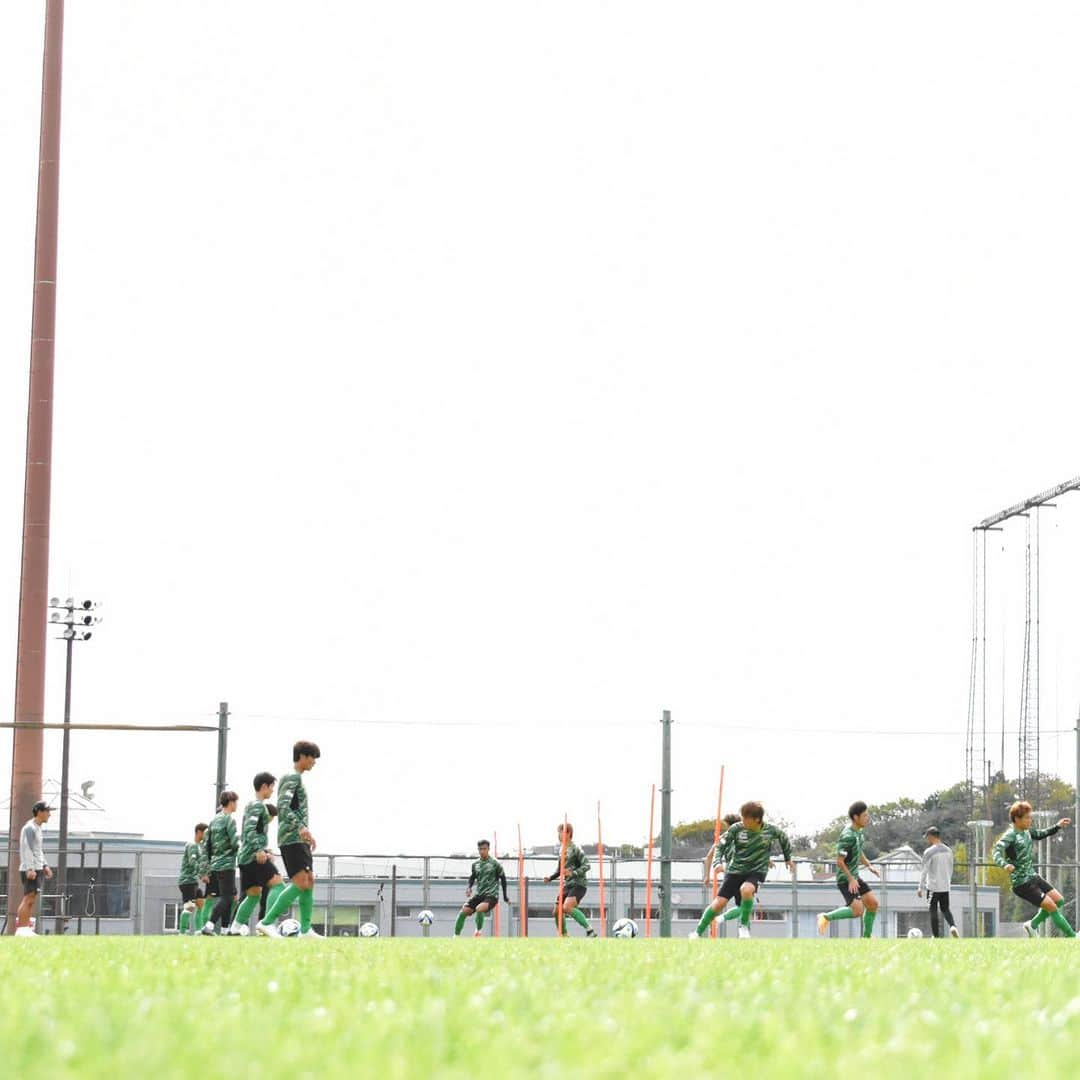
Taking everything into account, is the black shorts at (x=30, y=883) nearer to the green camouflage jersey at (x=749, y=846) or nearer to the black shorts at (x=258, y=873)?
the black shorts at (x=258, y=873)

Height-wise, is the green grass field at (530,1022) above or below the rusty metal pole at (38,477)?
below

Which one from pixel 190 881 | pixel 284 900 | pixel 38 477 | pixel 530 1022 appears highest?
pixel 38 477

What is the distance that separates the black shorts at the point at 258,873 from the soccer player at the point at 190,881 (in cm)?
526

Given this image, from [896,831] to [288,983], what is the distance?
82.4 ft

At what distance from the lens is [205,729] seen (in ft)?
68.3

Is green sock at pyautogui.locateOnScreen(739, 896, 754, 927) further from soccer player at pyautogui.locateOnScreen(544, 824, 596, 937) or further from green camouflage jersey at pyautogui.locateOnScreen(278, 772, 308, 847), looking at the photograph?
green camouflage jersey at pyautogui.locateOnScreen(278, 772, 308, 847)

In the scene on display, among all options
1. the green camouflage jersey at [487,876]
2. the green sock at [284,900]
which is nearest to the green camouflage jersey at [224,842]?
the green sock at [284,900]

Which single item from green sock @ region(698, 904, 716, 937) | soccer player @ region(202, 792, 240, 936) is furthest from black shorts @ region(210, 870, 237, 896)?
green sock @ region(698, 904, 716, 937)

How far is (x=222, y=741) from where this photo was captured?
2053 cm

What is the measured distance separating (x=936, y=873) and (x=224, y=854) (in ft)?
31.4

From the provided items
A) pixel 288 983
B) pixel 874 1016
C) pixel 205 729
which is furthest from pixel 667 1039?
pixel 205 729

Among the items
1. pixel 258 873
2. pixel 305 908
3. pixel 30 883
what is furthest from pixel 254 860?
pixel 30 883

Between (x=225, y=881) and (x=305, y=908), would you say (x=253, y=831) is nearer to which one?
(x=305, y=908)

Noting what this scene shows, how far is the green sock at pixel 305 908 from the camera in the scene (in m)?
14.1
